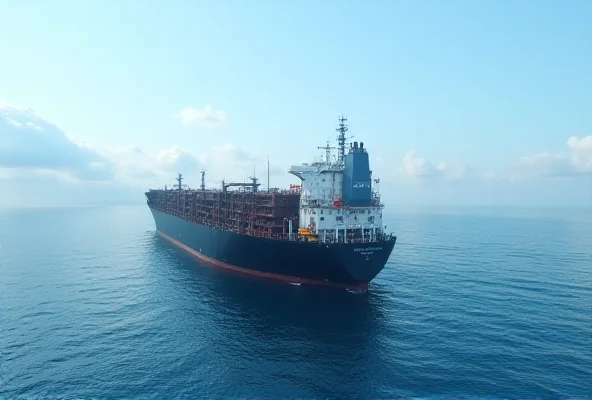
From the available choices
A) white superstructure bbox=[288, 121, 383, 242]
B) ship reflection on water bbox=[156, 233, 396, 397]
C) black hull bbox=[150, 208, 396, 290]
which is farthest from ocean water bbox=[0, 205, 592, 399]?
white superstructure bbox=[288, 121, 383, 242]

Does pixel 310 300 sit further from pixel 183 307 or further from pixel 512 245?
pixel 512 245

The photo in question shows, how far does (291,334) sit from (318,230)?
18.5 m

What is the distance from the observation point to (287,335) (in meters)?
36.1

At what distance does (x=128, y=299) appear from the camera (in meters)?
46.7

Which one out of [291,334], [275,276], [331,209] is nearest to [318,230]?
[331,209]

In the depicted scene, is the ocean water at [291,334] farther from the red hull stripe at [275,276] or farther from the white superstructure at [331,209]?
the white superstructure at [331,209]

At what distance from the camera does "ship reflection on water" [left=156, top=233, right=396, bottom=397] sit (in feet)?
90.8

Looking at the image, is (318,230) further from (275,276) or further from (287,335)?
(287,335)

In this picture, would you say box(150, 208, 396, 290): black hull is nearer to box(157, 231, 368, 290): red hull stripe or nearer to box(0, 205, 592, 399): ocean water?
box(157, 231, 368, 290): red hull stripe

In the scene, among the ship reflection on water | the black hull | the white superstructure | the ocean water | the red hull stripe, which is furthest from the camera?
the white superstructure

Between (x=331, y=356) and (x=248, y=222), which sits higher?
(x=248, y=222)

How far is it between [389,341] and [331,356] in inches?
250

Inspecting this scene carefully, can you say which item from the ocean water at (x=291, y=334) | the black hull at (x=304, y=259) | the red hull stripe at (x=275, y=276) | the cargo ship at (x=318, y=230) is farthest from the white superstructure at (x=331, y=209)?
the ocean water at (x=291, y=334)

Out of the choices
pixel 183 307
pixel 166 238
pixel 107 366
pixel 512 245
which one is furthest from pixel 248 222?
pixel 512 245
